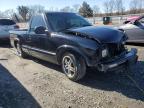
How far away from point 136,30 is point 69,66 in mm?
5146

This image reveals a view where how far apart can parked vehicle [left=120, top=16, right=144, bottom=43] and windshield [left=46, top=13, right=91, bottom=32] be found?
12.0 feet

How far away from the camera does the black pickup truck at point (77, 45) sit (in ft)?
17.4

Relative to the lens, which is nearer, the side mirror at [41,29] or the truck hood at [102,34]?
the truck hood at [102,34]

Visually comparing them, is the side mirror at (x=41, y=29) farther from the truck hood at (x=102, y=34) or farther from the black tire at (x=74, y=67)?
the black tire at (x=74, y=67)

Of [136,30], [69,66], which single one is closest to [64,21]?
[69,66]

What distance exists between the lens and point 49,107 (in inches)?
179

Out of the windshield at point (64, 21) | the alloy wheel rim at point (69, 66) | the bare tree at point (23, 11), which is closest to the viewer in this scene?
the alloy wheel rim at point (69, 66)

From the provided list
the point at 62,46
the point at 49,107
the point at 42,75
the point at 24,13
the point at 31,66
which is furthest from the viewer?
the point at 24,13

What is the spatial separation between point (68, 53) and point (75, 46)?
15.5 inches

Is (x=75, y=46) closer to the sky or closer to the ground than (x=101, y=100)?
closer to the sky

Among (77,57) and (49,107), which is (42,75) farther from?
(49,107)

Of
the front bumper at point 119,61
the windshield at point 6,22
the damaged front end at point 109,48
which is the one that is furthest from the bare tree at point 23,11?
the front bumper at point 119,61

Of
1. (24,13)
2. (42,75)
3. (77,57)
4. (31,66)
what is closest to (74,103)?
(77,57)

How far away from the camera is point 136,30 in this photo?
10031 millimetres
